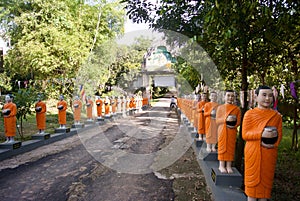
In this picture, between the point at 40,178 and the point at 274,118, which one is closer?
the point at 274,118

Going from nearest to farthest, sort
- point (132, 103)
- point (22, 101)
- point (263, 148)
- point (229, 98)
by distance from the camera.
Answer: point (263, 148), point (229, 98), point (22, 101), point (132, 103)

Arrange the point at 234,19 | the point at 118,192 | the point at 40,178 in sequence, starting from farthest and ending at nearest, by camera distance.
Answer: the point at 40,178, the point at 118,192, the point at 234,19

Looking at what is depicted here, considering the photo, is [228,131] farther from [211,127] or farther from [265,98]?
[211,127]

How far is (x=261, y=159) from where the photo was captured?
107 inches

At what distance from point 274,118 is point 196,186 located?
2.25 meters

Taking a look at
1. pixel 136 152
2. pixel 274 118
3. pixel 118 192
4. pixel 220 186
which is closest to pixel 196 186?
pixel 220 186

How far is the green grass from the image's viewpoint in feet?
13.9

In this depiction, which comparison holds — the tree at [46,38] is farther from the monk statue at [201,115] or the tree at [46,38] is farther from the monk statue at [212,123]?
the monk statue at [212,123]

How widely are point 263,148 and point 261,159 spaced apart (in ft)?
0.39

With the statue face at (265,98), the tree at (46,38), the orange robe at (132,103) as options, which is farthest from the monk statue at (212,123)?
the orange robe at (132,103)

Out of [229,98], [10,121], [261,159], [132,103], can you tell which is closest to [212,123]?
[229,98]

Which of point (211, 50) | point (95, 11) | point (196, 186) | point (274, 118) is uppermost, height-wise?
point (95, 11)

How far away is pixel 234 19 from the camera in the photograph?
3.55m

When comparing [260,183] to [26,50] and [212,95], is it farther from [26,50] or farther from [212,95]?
[26,50]
